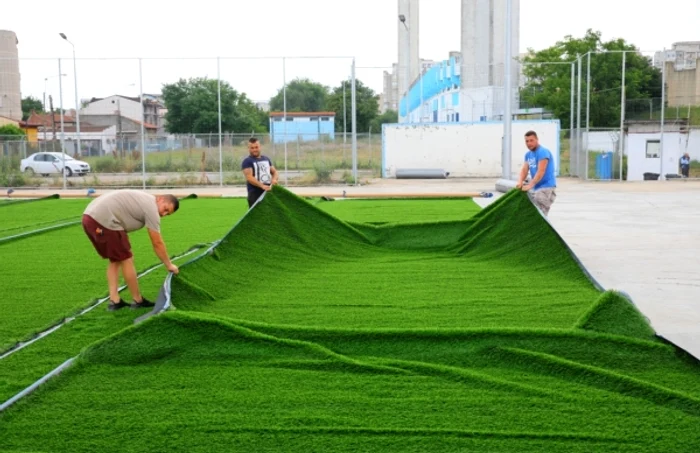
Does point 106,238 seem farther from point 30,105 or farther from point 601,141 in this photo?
point 30,105

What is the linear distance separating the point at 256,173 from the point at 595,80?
35.1 metres

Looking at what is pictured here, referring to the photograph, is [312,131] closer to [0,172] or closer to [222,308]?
[0,172]

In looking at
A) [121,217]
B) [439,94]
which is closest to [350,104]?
[439,94]

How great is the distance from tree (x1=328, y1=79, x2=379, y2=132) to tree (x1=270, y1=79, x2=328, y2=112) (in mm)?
583

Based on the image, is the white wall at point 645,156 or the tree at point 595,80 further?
the tree at point 595,80

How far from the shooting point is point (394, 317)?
658 centimetres

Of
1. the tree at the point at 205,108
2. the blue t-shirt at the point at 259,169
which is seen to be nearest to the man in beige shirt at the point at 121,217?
the blue t-shirt at the point at 259,169

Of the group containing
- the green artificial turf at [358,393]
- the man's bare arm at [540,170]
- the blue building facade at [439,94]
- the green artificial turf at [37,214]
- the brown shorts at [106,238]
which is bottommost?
the green artificial turf at [358,393]

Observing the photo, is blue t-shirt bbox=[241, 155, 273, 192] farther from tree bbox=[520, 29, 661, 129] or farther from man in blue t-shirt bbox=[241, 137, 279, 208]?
tree bbox=[520, 29, 661, 129]

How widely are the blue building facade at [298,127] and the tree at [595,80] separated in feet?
40.9

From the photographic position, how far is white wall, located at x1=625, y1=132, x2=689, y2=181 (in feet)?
95.9

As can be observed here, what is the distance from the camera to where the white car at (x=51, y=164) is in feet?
92.5

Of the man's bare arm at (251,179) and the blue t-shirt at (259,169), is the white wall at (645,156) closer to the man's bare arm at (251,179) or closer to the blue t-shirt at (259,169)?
the blue t-shirt at (259,169)

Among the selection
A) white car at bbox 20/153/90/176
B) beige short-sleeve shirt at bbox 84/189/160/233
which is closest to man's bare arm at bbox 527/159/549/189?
beige short-sleeve shirt at bbox 84/189/160/233
